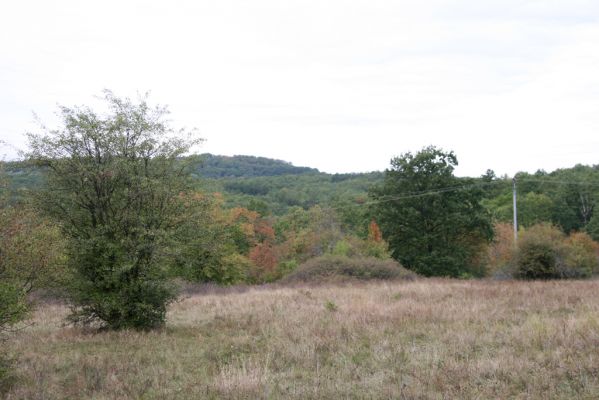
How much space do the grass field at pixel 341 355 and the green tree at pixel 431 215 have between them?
987 inches

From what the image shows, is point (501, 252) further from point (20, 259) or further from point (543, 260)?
point (20, 259)

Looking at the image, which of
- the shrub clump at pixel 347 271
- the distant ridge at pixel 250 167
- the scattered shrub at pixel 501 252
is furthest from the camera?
the distant ridge at pixel 250 167

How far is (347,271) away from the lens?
32.9m

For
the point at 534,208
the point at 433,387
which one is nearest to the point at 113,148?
the point at 433,387

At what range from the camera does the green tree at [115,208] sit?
516 inches

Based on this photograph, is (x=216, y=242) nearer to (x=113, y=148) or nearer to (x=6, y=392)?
(x=113, y=148)

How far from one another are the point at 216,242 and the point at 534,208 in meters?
75.3

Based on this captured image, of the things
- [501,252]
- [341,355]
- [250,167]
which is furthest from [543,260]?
[250,167]

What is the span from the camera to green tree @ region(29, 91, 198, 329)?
13.1 m

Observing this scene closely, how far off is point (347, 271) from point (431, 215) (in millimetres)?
12628

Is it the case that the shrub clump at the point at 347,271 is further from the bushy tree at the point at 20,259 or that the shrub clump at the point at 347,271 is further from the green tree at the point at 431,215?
the bushy tree at the point at 20,259

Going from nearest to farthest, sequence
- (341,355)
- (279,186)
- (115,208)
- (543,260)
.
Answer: (341,355)
(115,208)
(543,260)
(279,186)

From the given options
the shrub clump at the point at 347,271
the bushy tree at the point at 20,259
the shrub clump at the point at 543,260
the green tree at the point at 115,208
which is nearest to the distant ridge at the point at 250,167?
the shrub clump at the point at 347,271

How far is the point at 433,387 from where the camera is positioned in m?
7.31
